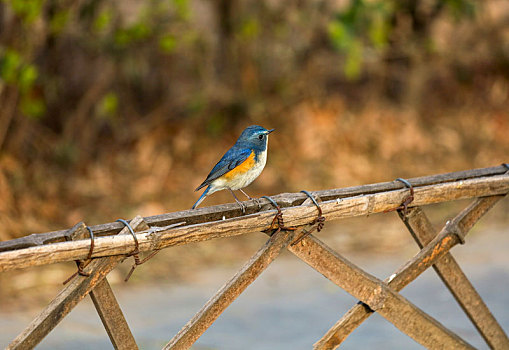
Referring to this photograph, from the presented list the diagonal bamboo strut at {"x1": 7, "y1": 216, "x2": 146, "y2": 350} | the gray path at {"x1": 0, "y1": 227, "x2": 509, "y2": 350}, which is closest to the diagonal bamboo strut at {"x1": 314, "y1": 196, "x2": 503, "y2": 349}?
the diagonal bamboo strut at {"x1": 7, "y1": 216, "x2": 146, "y2": 350}

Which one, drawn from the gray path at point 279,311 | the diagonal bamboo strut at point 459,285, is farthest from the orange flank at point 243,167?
the gray path at point 279,311

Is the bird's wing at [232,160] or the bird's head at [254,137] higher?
the bird's head at [254,137]

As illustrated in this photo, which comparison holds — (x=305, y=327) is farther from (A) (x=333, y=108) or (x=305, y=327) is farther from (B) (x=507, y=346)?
(A) (x=333, y=108)

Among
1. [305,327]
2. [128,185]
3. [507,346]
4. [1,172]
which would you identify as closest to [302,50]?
[128,185]

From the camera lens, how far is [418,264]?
3520 mm

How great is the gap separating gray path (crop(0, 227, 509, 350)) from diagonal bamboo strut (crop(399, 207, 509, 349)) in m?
1.54

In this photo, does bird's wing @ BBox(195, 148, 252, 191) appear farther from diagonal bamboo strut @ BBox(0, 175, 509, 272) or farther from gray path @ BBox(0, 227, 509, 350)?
gray path @ BBox(0, 227, 509, 350)

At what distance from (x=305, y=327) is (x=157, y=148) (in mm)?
4421

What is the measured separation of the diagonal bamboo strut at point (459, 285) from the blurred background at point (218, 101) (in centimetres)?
373

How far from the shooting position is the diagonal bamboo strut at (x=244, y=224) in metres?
2.61

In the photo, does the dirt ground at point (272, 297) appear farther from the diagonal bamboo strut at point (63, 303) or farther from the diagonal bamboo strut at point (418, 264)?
the diagonal bamboo strut at point (63, 303)

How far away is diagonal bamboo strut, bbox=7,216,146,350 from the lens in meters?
2.63

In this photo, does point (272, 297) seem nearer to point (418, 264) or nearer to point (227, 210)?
point (418, 264)

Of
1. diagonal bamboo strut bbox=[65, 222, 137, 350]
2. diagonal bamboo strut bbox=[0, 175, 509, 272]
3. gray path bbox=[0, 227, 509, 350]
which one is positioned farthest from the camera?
gray path bbox=[0, 227, 509, 350]
